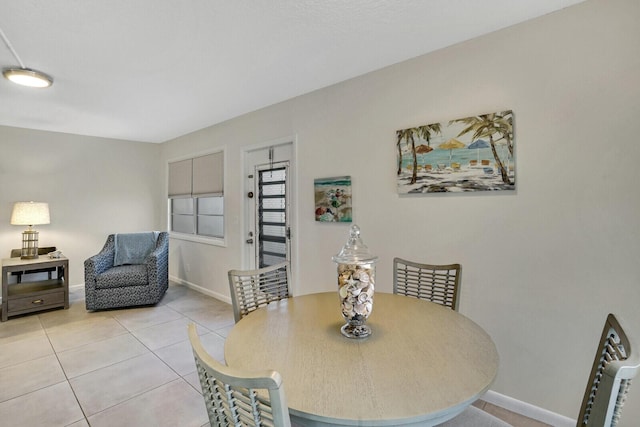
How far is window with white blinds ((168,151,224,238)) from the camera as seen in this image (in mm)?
4445

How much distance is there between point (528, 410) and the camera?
1.94m

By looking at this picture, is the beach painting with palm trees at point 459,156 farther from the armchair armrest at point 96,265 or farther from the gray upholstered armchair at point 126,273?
the armchair armrest at point 96,265

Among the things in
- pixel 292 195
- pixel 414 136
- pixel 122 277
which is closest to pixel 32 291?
pixel 122 277

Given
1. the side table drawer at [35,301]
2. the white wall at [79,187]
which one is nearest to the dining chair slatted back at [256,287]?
A: the side table drawer at [35,301]

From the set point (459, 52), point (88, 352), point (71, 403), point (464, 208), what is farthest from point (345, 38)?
point (88, 352)

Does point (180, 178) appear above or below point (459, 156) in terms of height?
above

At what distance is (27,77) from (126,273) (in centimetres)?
231

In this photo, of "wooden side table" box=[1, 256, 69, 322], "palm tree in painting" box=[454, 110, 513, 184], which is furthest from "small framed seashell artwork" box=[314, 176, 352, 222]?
"wooden side table" box=[1, 256, 69, 322]

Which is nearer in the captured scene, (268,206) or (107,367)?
(107,367)

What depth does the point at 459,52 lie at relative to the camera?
7.07 ft

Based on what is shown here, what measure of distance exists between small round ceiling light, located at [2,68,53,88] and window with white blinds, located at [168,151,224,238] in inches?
76.4

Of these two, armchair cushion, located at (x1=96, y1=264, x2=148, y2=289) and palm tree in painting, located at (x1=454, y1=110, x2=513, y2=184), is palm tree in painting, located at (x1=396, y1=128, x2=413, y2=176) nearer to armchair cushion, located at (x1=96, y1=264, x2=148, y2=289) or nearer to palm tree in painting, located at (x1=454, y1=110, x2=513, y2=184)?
palm tree in painting, located at (x1=454, y1=110, x2=513, y2=184)

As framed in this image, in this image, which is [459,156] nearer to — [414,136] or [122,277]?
[414,136]

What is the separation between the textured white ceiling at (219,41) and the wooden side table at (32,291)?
188 centimetres
